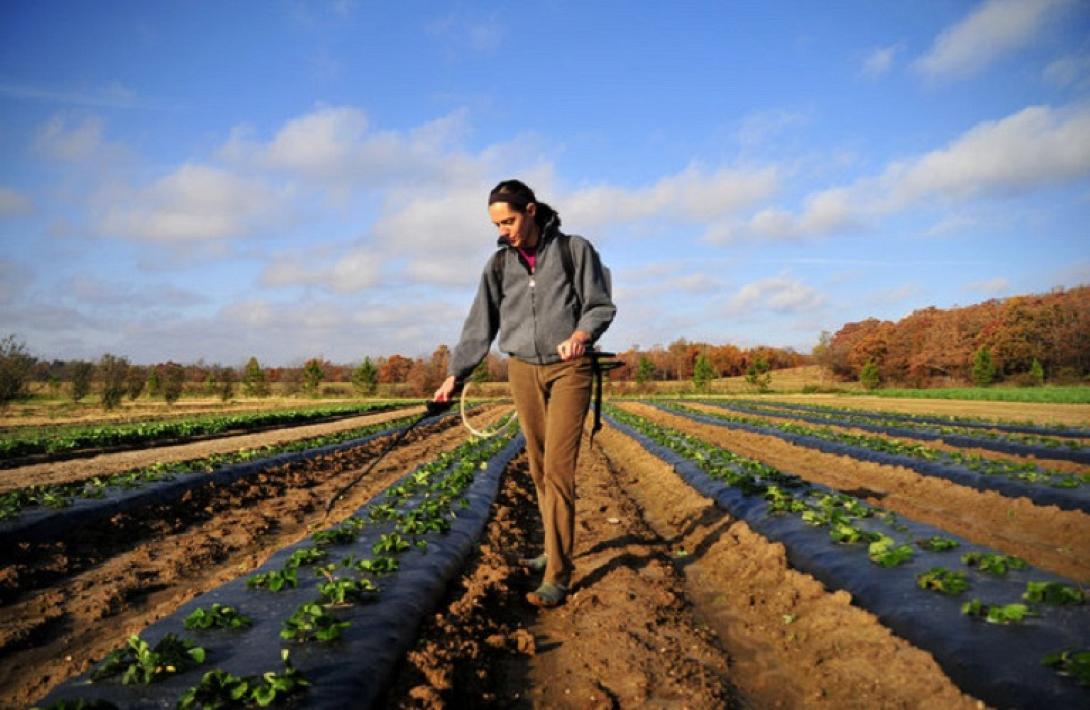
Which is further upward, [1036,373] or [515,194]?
[515,194]

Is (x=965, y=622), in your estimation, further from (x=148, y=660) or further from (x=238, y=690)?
(x=148, y=660)

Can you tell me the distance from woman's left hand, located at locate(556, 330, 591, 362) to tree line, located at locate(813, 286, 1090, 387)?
236 ft

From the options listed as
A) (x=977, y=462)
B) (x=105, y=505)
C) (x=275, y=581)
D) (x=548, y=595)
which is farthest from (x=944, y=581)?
(x=105, y=505)

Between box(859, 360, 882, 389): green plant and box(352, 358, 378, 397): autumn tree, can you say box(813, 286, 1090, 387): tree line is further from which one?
box(352, 358, 378, 397): autumn tree

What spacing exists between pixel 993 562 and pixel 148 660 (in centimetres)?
533

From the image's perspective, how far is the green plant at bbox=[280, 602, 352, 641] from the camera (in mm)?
3459

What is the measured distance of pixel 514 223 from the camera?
15.3ft

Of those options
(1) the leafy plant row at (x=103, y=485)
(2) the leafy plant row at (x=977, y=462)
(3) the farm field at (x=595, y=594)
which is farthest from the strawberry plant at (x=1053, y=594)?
(1) the leafy plant row at (x=103, y=485)

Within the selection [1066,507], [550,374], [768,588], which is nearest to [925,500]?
[1066,507]

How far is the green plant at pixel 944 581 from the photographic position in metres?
4.10

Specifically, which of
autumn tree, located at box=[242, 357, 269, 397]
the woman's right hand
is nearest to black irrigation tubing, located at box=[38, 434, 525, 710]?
the woman's right hand

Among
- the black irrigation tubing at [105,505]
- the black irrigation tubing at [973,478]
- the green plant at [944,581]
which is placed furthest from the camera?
the black irrigation tubing at [973,478]

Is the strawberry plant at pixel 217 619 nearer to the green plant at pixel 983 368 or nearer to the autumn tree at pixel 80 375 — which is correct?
the autumn tree at pixel 80 375

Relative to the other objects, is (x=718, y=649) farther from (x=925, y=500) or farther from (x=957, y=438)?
(x=957, y=438)
